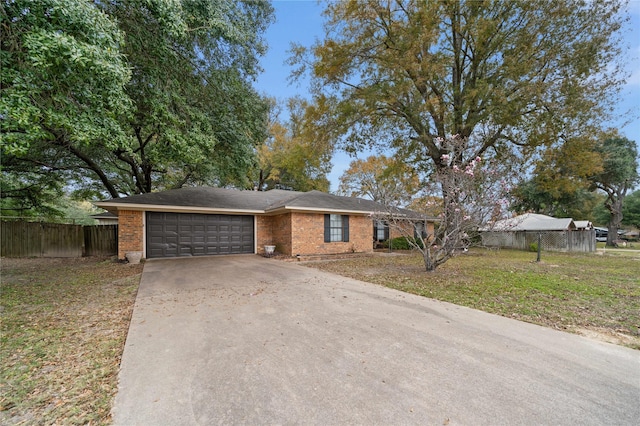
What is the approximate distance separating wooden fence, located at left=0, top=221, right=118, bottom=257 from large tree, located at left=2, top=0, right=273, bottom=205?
297 centimetres

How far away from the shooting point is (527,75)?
1121 centimetres

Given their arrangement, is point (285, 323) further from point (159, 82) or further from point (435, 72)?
point (435, 72)

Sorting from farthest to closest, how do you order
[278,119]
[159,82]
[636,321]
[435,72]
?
[278,119], [435,72], [159,82], [636,321]

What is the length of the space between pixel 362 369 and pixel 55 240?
16005mm

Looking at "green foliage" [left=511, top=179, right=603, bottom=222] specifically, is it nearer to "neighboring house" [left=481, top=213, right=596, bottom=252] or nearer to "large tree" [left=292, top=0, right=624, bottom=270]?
"neighboring house" [left=481, top=213, right=596, bottom=252]

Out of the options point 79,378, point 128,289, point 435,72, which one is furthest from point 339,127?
point 79,378

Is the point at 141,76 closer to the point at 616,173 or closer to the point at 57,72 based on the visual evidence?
the point at 57,72

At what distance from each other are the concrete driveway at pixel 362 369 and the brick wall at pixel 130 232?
7.34m

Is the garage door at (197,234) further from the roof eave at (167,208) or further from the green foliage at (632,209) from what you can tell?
the green foliage at (632,209)

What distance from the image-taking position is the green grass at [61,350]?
209cm

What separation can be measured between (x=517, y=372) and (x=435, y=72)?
12.6 metres

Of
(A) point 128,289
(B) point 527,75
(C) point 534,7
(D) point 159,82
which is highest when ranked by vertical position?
(C) point 534,7

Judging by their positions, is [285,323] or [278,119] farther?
[278,119]

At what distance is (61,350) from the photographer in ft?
9.98
